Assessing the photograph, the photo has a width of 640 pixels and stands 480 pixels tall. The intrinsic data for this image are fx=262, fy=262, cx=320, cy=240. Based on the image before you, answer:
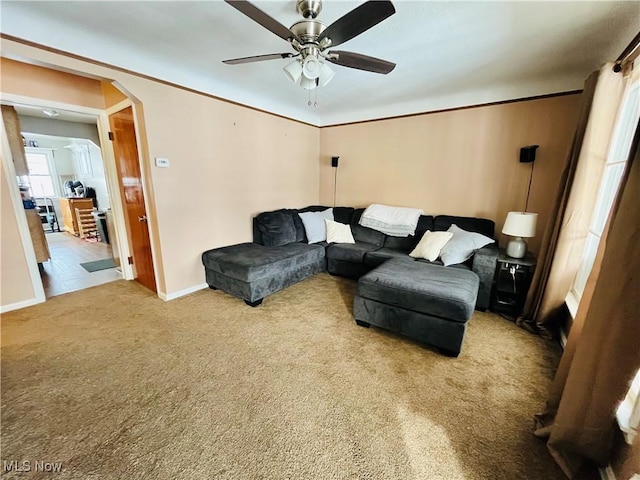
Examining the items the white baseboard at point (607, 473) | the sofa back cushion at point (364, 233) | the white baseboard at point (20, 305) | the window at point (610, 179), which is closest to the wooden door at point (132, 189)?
the white baseboard at point (20, 305)

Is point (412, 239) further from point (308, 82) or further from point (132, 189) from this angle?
point (132, 189)

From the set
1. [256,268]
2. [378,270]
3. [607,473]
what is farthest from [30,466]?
[607,473]

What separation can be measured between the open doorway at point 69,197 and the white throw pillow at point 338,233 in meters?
3.05

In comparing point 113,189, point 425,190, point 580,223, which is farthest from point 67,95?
point 580,223

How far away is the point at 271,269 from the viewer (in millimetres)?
2979

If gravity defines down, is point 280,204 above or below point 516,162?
below

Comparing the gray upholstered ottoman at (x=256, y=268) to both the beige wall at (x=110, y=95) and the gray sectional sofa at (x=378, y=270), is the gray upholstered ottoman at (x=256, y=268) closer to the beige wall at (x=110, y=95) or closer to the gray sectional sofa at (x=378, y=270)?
the gray sectional sofa at (x=378, y=270)

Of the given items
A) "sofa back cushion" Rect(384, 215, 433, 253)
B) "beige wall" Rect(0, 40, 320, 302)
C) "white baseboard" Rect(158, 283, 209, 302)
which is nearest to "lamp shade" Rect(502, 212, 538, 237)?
"sofa back cushion" Rect(384, 215, 433, 253)

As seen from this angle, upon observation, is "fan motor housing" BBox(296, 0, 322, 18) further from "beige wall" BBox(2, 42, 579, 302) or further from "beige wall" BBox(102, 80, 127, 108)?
"beige wall" BBox(102, 80, 127, 108)

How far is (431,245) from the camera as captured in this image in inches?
122

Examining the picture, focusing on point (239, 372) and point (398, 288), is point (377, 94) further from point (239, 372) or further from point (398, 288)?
point (239, 372)

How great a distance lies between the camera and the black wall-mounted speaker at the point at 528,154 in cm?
296

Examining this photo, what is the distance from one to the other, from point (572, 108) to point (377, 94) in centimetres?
213

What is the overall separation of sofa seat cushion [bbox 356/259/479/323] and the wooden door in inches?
104
